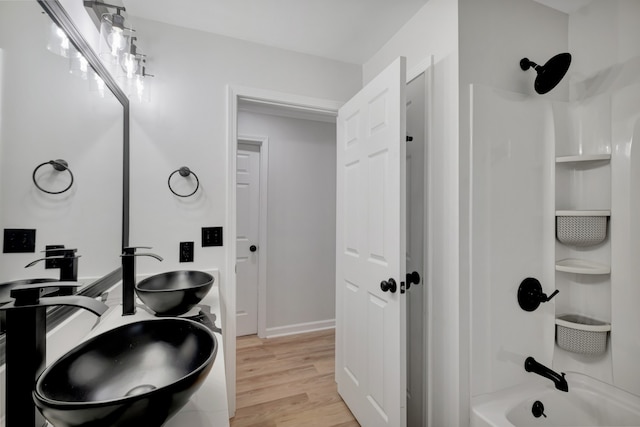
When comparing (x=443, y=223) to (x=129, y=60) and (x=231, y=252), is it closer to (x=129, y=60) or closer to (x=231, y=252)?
(x=231, y=252)

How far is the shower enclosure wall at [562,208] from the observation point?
132cm

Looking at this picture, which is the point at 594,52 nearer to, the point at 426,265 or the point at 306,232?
the point at 426,265

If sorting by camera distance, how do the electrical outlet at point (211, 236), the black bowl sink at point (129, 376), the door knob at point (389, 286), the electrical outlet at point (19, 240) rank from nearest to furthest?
the black bowl sink at point (129, 376) < the electrical outlet at point (19, 240) < the door knob at point (389, 286) < the electrical outlet at point (211, 236)

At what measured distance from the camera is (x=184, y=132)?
1683 millimetres

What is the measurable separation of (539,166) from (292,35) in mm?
1594

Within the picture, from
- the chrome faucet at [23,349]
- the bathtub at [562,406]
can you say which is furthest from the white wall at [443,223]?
the chrome faucet at [23,349]

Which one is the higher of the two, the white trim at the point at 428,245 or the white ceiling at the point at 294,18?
the white ceiling at the point at 294,18

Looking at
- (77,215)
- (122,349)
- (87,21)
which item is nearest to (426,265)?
(122,349)

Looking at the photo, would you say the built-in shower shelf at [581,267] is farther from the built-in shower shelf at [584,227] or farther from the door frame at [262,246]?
the door frame at [262,246]

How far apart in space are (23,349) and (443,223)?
1451mm

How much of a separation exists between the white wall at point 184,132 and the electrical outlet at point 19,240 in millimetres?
804

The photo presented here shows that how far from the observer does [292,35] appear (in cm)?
176

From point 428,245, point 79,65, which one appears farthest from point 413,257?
point 79,65

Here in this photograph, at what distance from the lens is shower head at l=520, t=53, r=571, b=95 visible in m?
1.27
